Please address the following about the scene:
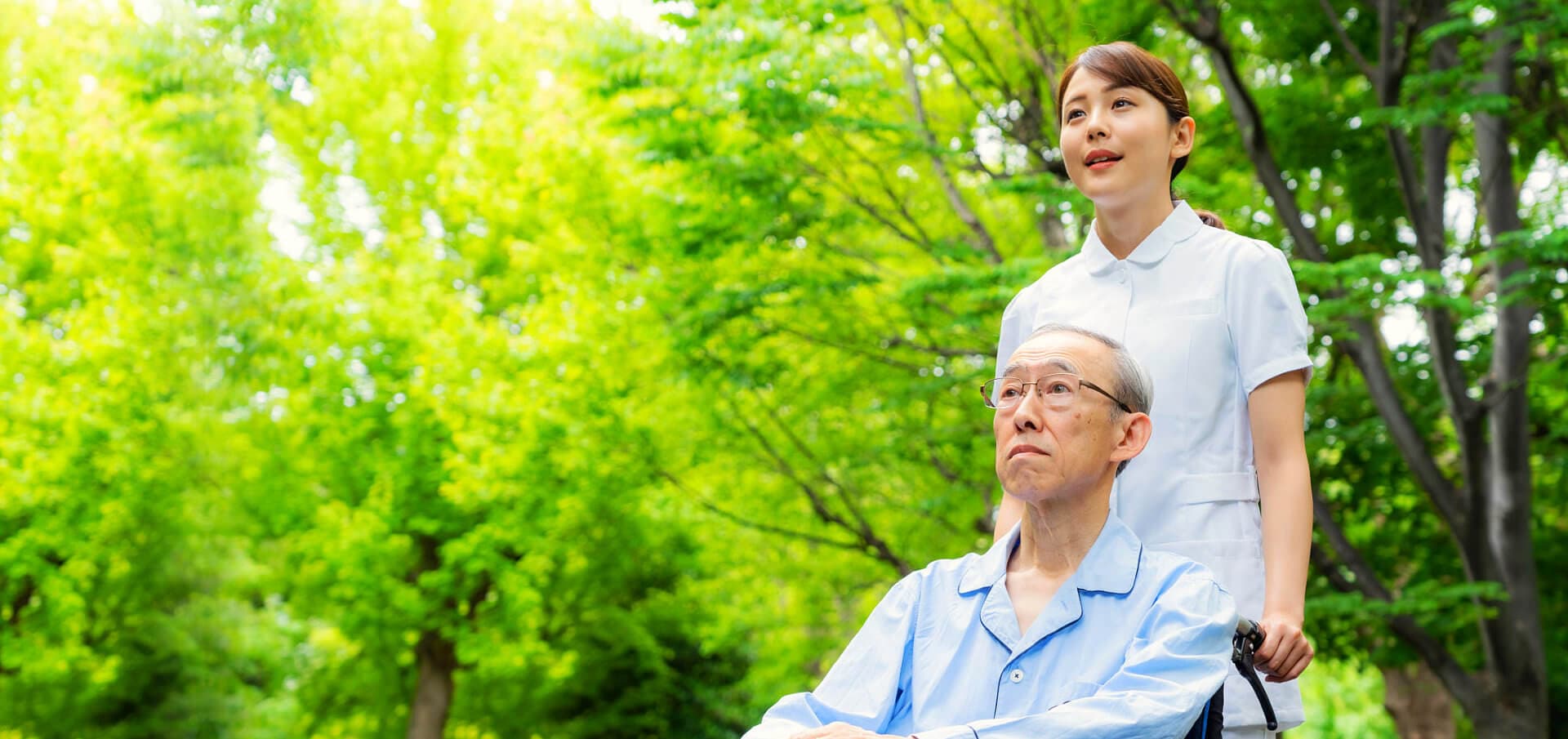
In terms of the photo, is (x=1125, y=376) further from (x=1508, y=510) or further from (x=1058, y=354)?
(x=1508, y=510)

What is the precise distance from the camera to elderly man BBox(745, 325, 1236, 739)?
190 centimetres

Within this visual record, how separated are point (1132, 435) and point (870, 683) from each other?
0.51m

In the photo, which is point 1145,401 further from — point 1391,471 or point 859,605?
point 859,605

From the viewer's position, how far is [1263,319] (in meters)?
2.24

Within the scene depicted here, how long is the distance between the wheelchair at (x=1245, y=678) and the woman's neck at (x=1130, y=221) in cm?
68

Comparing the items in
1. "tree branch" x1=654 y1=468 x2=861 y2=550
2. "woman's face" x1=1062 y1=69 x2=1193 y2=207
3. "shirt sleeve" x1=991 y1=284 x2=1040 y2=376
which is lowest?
"shirt sleeve" x1=991 y1=284 x2=1040 y2=376

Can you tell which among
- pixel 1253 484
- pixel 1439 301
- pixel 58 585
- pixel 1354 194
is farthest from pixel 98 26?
pixel 1253 484

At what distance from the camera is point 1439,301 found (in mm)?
7016

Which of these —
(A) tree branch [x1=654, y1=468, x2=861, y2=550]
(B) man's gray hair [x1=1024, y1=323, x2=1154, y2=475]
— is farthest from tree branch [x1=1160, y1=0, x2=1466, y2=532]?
(B) man's gray hair [x1=1024, y1=323, x2=1154, y2=475]

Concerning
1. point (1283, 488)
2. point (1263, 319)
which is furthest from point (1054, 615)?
point (1263, 319)

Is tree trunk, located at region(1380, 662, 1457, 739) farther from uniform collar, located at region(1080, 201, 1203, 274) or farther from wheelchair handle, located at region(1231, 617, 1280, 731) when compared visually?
wheelchair handle, located at region(1231, 617, 1280, 731)

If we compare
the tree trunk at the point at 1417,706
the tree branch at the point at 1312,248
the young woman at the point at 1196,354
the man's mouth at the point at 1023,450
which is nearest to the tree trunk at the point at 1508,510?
the tree branch at the point at 1312,248

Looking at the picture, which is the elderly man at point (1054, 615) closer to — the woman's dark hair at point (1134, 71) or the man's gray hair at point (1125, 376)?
the man's gray hair at point (1125, 376)

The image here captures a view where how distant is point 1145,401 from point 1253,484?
288 mm
